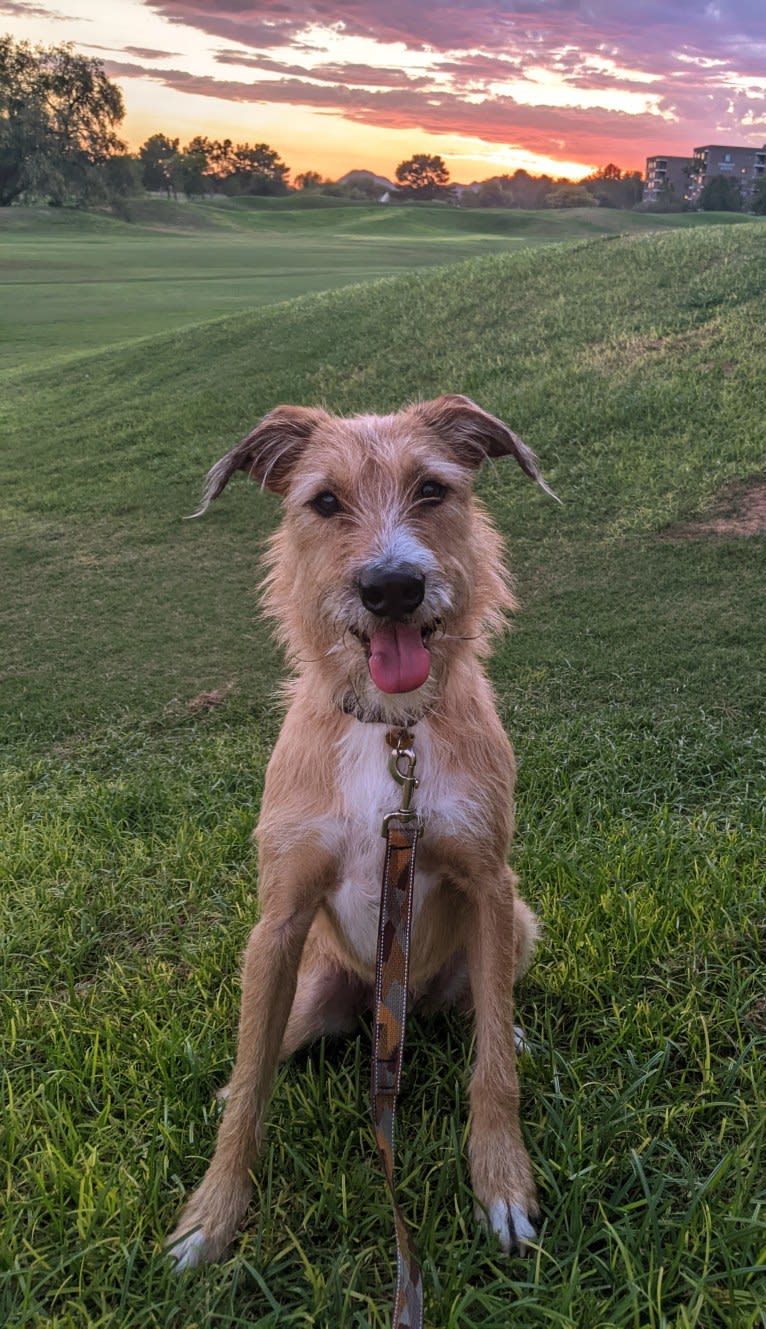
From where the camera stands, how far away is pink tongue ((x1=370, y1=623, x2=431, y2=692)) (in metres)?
2.10

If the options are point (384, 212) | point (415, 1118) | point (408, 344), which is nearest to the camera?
point (415, 1118)

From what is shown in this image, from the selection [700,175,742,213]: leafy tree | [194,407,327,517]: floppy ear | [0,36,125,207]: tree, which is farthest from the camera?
[0,36,125,207]: tree

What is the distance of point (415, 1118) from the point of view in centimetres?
249

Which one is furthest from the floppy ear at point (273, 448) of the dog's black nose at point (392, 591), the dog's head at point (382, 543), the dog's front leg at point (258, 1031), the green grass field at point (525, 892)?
the green grass field at point (525, 892)

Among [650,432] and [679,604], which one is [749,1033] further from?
[650,432]

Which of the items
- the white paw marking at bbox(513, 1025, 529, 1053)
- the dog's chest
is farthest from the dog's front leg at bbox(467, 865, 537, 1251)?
the white paw marking at bbox(513, 1025, 529, 1053)

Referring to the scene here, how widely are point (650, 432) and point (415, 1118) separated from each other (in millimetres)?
7773

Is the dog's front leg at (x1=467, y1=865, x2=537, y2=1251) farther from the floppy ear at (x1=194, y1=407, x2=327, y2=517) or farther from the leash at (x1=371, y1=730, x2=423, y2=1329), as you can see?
the floppy ear at (x1=194, y1=407, x2=327, y2=517)

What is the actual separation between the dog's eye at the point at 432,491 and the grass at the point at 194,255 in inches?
663

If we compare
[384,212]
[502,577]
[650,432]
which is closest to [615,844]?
[502,577]

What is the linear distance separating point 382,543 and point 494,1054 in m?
1.30

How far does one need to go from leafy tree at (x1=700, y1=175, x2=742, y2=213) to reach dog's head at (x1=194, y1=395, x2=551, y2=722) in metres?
23.6

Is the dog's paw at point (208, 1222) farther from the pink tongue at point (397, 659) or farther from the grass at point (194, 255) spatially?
the grass at point (194, 255)

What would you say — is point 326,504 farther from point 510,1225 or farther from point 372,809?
point 510,1225
